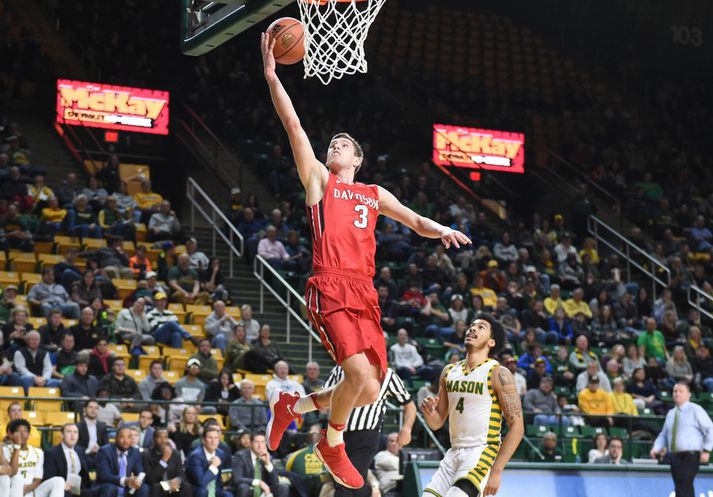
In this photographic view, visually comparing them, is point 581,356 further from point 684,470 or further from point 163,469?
point 163,469

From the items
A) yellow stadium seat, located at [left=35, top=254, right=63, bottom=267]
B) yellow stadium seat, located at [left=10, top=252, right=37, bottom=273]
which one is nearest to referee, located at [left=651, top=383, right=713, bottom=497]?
yellow stadium seat, located at [left=35, top=254, right=63, bottom=267]

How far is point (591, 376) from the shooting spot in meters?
17.5

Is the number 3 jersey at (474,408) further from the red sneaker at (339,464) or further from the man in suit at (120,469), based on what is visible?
the man in suit at (120,469)

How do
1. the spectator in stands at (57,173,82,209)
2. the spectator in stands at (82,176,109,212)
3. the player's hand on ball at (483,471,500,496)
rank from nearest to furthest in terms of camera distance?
the player's hand on ball at (483,471,500,496) → the spectator in stands at (57,173,82,209) → the spectator in stands at (82,176,109,212)

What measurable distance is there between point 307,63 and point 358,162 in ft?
3.35

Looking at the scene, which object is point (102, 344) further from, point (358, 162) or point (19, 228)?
point (358, 162)

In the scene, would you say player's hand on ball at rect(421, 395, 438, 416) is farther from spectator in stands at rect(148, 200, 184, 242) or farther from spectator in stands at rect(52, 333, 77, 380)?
spectator in stands at rect(148, 200, 184, 242)

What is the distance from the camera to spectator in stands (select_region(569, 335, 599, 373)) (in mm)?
18594

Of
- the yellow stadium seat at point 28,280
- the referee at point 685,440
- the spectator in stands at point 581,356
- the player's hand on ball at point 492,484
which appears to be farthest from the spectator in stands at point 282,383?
the player's hand on ball at point 492,484

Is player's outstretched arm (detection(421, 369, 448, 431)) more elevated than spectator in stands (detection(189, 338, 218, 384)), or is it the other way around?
spectator in stands (detection(189, 338, 218, 384))

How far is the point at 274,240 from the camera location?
19.8 metres

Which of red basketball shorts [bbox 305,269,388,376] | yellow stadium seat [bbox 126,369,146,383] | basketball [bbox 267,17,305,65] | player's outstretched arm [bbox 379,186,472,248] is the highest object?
basketball [bbox 267,17,305,65]

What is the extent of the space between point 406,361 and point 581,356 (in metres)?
3.48

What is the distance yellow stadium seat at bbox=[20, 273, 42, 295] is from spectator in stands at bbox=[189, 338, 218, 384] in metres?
2.97
